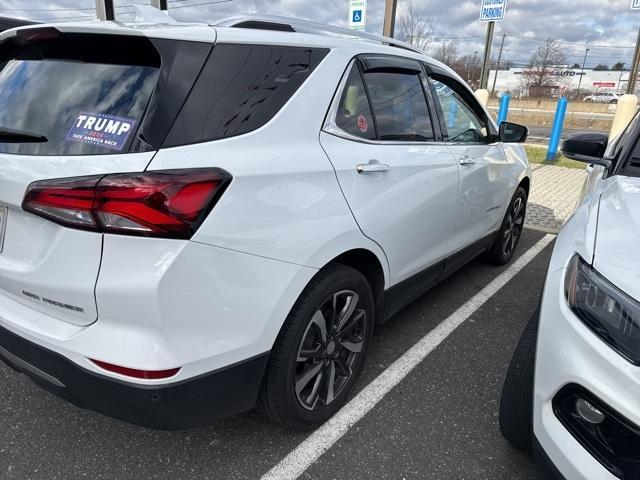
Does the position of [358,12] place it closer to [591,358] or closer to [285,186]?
[285,186]

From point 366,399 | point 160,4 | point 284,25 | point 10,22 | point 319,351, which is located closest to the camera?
point 319,351

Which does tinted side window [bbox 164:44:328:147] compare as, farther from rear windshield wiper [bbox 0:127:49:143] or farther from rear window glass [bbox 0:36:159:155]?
rear windshield wiper [bbox 0:127:49:143]

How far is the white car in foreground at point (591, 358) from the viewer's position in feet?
4.39

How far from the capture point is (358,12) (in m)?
7.72

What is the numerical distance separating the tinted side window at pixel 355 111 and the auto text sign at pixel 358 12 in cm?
605

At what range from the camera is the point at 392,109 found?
8.48 ft

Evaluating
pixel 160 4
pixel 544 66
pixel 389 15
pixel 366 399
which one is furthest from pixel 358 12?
pixel 544 66

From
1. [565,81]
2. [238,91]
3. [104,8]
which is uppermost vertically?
[104,8]

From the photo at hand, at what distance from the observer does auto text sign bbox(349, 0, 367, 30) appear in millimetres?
7620

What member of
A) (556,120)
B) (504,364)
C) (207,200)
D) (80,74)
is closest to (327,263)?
(207,200)

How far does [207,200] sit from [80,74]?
0.75m

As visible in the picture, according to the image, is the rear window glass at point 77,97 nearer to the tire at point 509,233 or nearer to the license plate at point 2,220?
the license plate at point 2,220

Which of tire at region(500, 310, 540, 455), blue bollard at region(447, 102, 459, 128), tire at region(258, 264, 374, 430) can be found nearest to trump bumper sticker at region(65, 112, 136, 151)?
tire at region(258, 264, 374, 430)

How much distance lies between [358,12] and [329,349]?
691 centimetres
